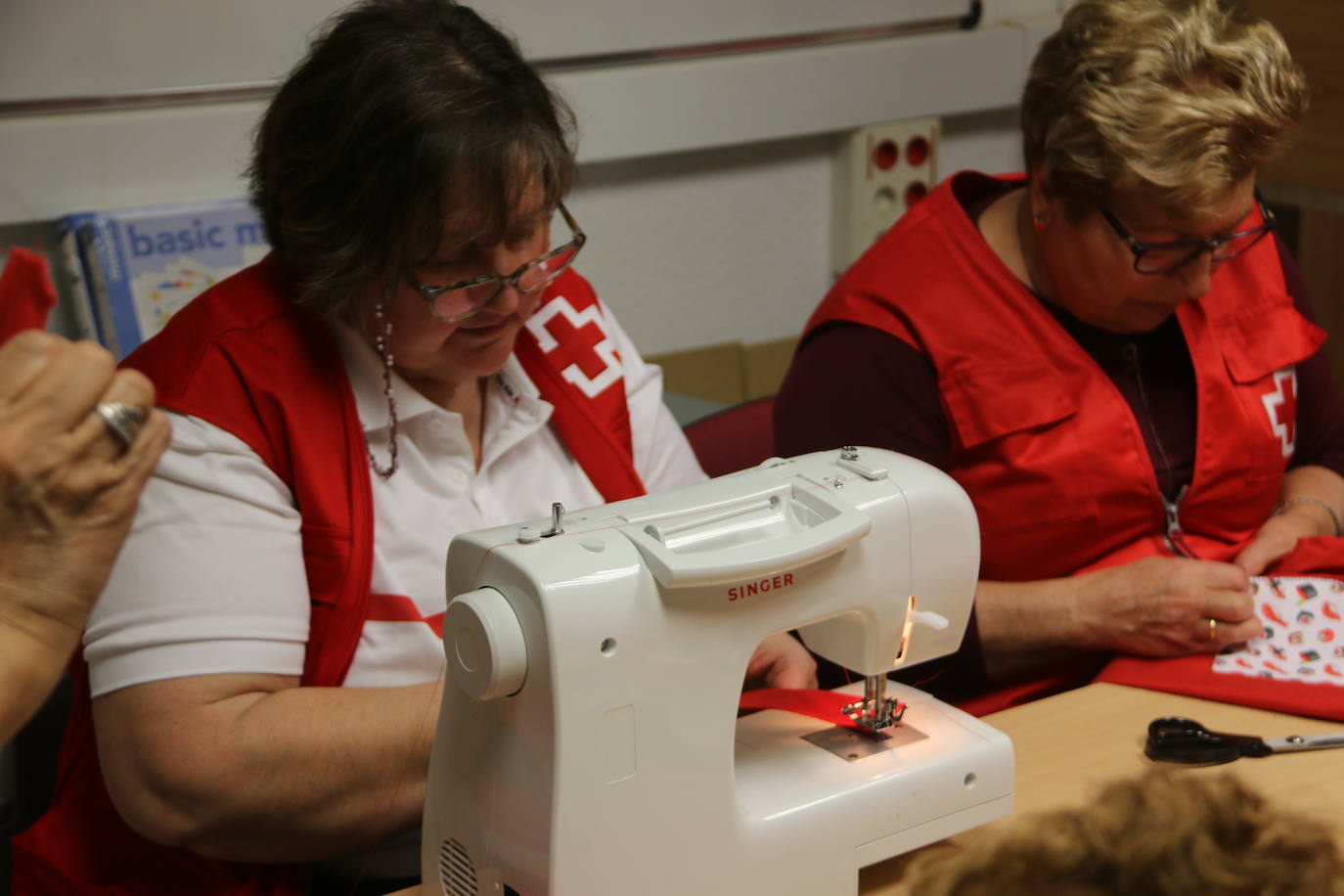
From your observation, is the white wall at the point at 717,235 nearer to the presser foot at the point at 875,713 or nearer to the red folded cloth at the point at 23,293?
the presser foot at the point at 875,713

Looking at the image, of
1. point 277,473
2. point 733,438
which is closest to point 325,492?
point 277,473

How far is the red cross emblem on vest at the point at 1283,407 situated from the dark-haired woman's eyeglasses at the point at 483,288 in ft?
3.21

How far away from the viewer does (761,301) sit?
278 centimetres

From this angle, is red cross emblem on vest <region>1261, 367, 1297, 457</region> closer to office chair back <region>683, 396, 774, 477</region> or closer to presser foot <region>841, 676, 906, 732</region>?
office chair back <region>683, 396, 774, 477</region>

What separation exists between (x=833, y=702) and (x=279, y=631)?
1.69ft

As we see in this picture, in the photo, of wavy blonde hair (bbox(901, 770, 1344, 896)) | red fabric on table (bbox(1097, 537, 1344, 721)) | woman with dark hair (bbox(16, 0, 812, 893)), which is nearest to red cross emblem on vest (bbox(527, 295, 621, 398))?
woman with dark hair (bbox(16, 0, 812, 893))

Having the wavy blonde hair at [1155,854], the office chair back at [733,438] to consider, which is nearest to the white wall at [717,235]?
the office chair back at [733,438]

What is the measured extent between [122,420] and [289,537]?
462 millimetres

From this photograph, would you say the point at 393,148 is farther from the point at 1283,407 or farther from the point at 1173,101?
the point at 1283,407

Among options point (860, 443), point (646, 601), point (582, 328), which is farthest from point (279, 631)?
point (860, 443)

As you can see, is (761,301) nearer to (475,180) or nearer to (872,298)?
(872,298)

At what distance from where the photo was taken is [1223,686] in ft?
4.56

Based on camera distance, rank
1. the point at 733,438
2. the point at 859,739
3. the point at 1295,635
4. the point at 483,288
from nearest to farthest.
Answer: the point at 859,739 → the point at 483,288 → the point at 1295,635 → the point at 733,438

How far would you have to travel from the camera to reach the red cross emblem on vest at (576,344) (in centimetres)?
164
